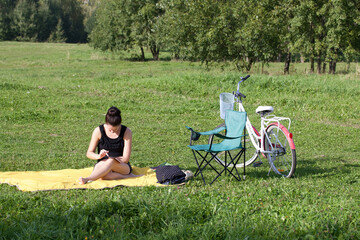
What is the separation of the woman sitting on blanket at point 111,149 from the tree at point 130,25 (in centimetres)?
3044

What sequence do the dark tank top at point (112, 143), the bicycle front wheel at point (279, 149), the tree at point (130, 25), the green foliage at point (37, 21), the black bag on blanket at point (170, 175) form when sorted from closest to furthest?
the black bag on blanket at point (170, 175), the dark tank top at point (112, 143), the bicycle front wheel at point (279, 149), the tree at point (130, 25), the green foliage at point (37, 21)

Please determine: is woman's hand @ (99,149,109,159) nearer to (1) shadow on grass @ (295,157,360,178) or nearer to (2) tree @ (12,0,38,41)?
(1) shadow on grass @ (295,157,360,178)

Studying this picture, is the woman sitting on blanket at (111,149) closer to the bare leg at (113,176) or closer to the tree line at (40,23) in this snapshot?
the bare leg at (113,176)

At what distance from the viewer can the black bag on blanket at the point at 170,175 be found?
579 centimetres

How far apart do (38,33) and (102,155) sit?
269 feet

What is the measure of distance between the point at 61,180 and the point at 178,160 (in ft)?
8.82

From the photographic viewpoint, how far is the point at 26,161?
7402 millimetres

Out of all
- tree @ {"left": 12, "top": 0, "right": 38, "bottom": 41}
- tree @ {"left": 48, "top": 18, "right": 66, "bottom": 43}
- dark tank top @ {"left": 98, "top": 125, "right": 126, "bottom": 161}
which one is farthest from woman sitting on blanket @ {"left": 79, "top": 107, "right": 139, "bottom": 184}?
tree @ {"left": 48, "top": 18, "right": 66, "bottom": 43}

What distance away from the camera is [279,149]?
21.6 ft

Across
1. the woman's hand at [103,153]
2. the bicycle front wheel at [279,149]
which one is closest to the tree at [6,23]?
the woman's hand at [103,153]

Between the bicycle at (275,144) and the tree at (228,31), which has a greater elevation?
the tree at (228,31)

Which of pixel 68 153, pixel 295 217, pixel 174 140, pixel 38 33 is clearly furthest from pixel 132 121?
pixel 38 33

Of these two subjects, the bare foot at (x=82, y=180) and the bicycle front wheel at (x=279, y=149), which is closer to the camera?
the bare foot at (x=82, y=180)

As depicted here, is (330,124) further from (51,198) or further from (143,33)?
(143,33)
